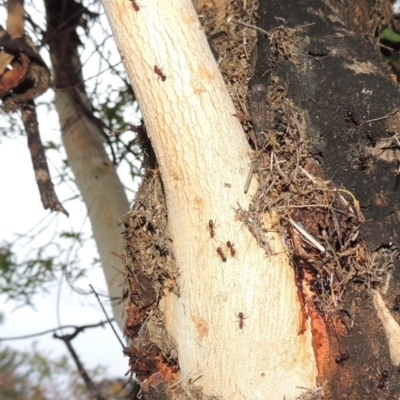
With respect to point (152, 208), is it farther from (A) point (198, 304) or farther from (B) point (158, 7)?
(B) point (158, 7)

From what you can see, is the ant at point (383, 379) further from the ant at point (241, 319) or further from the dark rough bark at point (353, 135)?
the ant at point (241, 319)

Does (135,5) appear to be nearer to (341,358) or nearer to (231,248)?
(231,248)

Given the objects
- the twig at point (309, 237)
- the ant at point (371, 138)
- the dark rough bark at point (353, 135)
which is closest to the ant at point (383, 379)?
the dark rough bark at point (353, 135)

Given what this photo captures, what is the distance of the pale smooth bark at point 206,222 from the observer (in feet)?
6.14

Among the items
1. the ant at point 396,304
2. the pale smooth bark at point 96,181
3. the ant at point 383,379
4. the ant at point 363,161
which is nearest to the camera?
the ant at point 383,379

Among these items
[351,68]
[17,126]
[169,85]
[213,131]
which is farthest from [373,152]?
[17,126]

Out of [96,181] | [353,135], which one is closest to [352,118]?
[353,135]

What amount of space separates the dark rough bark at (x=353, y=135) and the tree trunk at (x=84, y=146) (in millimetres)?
1918

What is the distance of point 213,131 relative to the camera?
1988mm

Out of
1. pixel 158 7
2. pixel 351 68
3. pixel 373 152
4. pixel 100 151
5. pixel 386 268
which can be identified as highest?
pixel 100 151

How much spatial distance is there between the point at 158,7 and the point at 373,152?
0.98 m

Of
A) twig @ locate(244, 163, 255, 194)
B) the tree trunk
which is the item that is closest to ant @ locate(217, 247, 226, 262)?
twig @ locate(244, 163, 255, 194)

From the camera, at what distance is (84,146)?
4.20 m

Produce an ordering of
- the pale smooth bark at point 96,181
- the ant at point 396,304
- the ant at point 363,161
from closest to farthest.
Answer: the ant at point 396,304
the ant at point 363,161
the pale smooth bark at point 96,181
